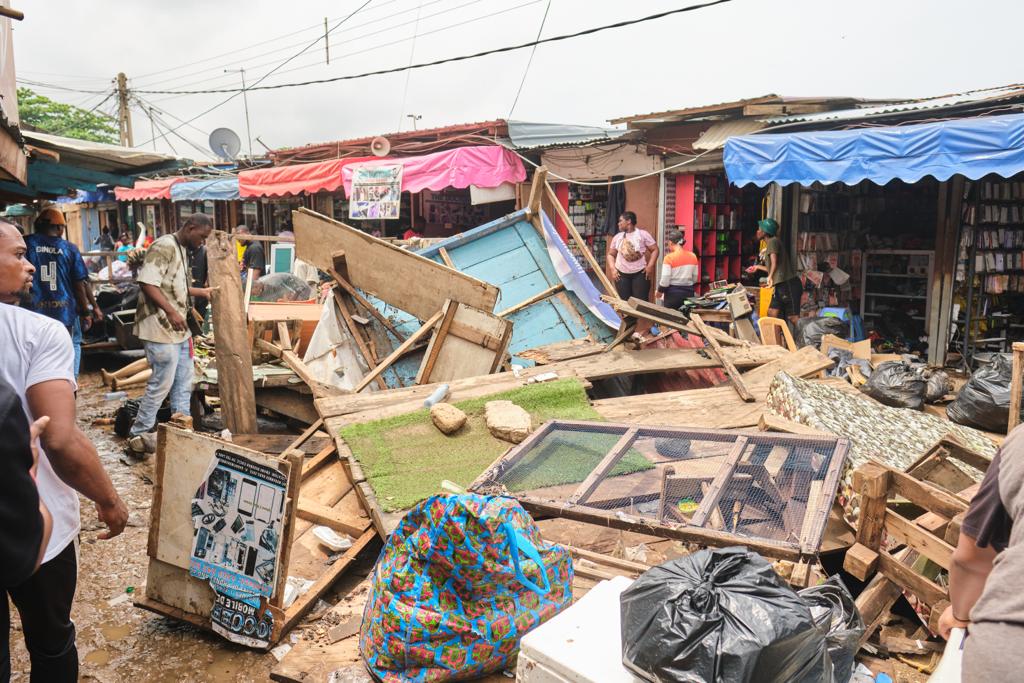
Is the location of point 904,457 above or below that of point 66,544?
below

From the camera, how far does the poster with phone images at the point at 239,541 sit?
10.8ft

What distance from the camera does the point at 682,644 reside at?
1.94 metres

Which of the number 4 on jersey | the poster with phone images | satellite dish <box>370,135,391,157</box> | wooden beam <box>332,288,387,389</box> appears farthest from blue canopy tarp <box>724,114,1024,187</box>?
satellite dish <box>370,135,391,157</box>

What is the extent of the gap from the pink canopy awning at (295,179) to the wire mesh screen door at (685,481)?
38.9ft

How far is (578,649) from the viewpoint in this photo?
2197 millimetres

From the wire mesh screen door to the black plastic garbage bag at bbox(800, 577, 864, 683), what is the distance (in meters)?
0.41

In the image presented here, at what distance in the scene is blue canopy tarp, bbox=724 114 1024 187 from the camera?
275 inches

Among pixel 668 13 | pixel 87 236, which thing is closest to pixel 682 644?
pixel 668 13

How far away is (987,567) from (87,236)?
33.4 metres

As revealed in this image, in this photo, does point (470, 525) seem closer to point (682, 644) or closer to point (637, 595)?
point (637, 595)

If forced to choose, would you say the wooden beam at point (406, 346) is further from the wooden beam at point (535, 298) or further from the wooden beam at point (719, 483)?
the wooden beam at point (719, 483)

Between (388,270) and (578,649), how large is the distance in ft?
16.5

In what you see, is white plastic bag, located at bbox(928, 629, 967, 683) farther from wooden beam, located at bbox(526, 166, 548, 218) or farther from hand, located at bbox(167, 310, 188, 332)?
wooden beam, located at bbox(526, 166, 548, 218)

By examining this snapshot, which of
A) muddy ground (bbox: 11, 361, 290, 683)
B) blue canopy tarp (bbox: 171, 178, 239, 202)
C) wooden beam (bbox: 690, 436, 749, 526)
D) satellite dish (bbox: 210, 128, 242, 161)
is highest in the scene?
satellite dish (bbox: 210, 128, 242, 161)
